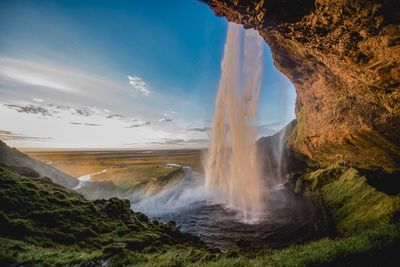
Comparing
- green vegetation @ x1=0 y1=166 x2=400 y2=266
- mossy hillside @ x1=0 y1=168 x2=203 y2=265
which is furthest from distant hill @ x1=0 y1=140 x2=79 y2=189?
green vegetation @ x1=0 y1=166 x2=400 y2=266

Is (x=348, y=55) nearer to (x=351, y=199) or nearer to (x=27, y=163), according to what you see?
(x=351, y=199)

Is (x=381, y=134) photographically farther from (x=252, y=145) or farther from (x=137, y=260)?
(x=252, y=145)

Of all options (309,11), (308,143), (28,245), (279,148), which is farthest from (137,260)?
(279,148)

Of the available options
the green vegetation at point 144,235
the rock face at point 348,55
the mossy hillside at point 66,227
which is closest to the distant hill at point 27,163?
the mossy hillside at point 66,227

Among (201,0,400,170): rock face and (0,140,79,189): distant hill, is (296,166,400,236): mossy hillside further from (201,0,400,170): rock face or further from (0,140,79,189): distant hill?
(0,140,79,189): distant hill

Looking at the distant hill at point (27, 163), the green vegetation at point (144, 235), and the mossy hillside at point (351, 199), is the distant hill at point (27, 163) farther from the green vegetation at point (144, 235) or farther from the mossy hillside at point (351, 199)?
the mossy hillside at point (351, 199)

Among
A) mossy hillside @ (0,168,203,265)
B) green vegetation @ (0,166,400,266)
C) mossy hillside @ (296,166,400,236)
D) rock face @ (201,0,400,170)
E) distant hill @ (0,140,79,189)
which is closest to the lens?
green vegetation @ (0,166,400,266)

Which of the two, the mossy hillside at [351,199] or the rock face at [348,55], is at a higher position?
the rock face at [348,55]

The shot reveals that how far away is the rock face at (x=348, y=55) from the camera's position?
38.7 feet

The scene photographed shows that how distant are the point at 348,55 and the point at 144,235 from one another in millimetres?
22503

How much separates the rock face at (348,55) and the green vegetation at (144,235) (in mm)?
7208

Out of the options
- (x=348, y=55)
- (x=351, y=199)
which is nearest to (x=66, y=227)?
(x=348, y=55)

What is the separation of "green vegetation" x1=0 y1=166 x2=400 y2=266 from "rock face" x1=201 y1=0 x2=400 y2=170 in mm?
7208

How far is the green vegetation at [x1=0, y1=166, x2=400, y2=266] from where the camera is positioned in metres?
11.4
